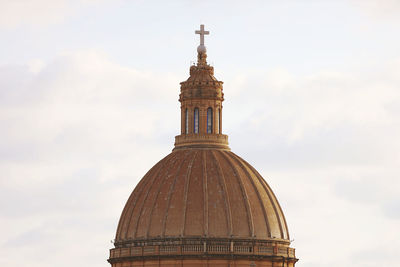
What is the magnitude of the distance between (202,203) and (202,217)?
1.07 metres

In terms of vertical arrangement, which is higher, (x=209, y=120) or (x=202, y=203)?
(x=209, y=120)

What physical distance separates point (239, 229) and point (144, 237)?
23.7 ft

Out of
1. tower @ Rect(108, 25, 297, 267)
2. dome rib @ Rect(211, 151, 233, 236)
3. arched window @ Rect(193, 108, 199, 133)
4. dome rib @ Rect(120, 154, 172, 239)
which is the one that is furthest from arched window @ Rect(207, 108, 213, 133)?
dome rib @ Rect(211, 151, 233, 236)

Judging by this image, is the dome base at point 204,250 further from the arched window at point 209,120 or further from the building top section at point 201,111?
the arched window at point 209,120

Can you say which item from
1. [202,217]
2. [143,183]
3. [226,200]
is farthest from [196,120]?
[202,217]

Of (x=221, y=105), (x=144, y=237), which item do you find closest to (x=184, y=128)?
(x=221, y=105)

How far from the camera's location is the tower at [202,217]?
112 m

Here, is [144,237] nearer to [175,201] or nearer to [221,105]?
[175,201]

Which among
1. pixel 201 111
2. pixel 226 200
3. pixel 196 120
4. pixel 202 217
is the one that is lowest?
pixel 202 217

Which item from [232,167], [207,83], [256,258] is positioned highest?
[207,83]

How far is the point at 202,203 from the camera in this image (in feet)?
368

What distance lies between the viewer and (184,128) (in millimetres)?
119500

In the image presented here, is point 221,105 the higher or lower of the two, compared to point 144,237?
higher

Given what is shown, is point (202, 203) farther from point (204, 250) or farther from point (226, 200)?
→ point (204, 250)
